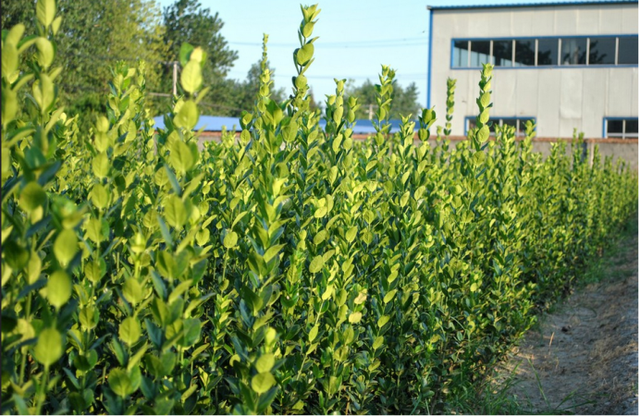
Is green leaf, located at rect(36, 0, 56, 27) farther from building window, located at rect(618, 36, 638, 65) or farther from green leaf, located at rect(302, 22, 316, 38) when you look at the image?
building window, located at rect(618, 36, 638, 65)

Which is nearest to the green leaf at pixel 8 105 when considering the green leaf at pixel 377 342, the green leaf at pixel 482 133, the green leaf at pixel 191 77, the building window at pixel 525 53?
the green leaf at pixel 191 77

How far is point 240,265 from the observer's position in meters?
2.97

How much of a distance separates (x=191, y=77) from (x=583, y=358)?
5.35m

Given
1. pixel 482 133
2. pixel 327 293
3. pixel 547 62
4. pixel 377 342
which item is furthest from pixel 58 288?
pixel 547 62

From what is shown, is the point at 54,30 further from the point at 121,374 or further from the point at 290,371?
the point at 290,371

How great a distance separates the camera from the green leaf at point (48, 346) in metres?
1.40

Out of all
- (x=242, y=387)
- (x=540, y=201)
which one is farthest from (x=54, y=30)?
(x=540, y=201)

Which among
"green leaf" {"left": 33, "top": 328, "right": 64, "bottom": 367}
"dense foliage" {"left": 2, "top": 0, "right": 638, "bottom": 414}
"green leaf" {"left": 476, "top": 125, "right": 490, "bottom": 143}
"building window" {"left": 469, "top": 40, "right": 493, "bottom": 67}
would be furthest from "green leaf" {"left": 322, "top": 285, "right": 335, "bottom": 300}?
"building window" {"left": 469, "top": 40, "right": 493, "bottom": 67}

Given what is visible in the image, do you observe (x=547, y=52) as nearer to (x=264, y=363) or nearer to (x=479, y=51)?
(x=479, y=51)

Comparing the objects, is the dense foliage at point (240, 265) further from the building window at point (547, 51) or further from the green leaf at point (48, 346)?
the building window at point (547, 51)

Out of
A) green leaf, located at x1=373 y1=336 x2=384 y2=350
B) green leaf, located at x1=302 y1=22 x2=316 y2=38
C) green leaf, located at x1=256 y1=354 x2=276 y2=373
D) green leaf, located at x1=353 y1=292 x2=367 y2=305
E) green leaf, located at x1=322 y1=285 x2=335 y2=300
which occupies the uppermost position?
green leaf, located at x1=302 y1=22 x2=316 y2=38

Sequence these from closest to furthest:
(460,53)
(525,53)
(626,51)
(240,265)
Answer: (240,265) → (626,51) → (525,53) → (460,53)

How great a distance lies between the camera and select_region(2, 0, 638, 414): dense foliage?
159cm

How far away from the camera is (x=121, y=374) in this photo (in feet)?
5.49
